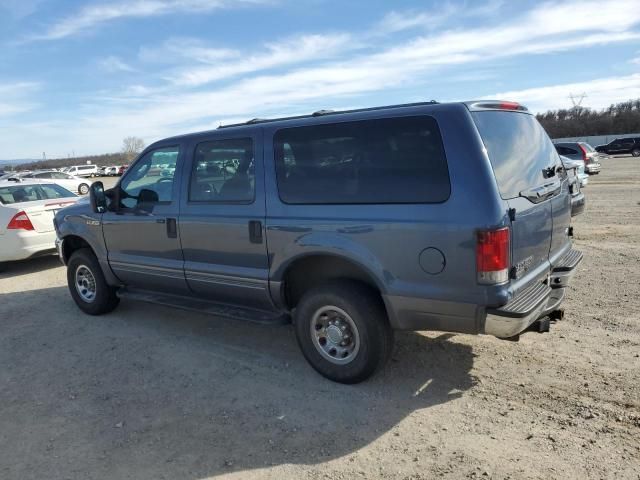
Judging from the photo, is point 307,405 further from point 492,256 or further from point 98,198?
point 98,198

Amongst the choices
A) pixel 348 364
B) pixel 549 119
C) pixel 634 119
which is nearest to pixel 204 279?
pixel 348 364

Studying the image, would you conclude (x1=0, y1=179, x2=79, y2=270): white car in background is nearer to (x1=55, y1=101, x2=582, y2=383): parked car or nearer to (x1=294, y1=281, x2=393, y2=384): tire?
(x1=55, y1=101, x2=582, y2=383): parked car

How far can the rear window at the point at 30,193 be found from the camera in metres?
8.88

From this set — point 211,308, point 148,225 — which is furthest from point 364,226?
point 148,225

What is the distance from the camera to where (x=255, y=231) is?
13.8ft

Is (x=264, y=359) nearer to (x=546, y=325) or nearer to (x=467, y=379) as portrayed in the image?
(x=467, y=379)

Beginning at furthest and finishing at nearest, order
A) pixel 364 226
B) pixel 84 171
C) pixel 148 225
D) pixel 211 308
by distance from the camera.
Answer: pixel 84 171 → pixel 148 225 → pixel 211 308 → pixel 364 226

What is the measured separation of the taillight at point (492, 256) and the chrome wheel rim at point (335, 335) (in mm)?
1073

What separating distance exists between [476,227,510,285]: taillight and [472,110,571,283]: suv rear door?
126mm

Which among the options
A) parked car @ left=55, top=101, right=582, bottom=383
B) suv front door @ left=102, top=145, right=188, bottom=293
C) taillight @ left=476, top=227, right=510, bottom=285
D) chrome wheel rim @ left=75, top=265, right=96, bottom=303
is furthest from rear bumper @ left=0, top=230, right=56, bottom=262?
taillight @ left=476, top=227, right=510, bottom=285

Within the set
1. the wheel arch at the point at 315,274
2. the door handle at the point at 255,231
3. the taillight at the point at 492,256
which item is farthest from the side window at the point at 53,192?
the taillight at the point at 492,256

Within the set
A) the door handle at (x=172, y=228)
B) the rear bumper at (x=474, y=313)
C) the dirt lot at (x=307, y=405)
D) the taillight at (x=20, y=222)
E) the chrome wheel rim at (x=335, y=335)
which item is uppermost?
the door handle at (x=172, y=228)

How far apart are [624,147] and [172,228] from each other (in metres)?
44.3

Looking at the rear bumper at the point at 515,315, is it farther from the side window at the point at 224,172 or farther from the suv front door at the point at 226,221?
the side window at the point at 224,172
